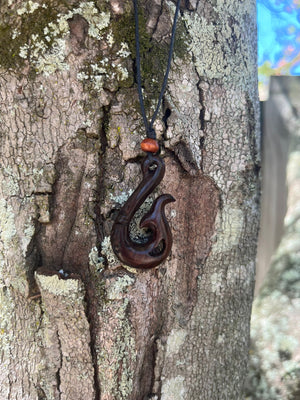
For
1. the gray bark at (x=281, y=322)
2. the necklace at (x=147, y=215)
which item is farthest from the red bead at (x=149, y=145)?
the gray bark at (x=281, y=322)

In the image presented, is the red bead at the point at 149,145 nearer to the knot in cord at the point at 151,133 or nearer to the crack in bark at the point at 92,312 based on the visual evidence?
the knot in cord at the point at 151,133

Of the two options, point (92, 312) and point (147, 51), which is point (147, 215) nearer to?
point (92, 312)

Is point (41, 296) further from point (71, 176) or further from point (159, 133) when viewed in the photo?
point (159, 133)

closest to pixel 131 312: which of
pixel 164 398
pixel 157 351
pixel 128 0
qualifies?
pixel 157 351

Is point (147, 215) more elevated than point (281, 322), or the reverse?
point (147, 215)

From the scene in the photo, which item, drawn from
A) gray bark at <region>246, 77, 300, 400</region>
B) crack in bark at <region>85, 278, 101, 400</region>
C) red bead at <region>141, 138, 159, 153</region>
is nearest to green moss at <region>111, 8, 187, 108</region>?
red bead at <region>141, 138, 159, 153</region>

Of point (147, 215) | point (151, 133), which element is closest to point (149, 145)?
point (151, 133)
